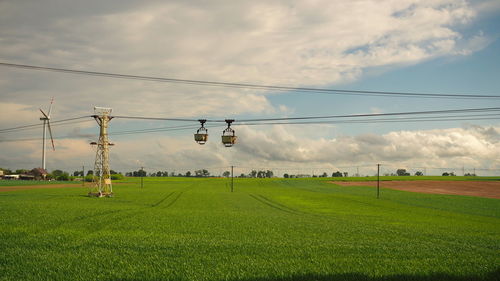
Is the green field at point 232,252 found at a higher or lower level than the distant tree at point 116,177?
higher

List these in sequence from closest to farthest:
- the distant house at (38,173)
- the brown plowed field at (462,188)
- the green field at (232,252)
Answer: the green field at (232,252) < the brown plowed field at (462,188) < the distant house at (38,173)

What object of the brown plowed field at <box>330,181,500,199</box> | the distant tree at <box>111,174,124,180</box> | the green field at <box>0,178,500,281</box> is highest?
the green field at <box>0,178,500,281</box>

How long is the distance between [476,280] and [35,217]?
30733 mm

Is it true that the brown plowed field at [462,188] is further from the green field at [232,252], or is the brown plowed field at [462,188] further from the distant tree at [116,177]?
the distant tree at [116,177]

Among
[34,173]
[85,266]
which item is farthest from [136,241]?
[34,173]

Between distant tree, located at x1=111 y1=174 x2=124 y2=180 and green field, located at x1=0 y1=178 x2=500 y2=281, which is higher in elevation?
green field, located at x1=0 y1=178 x2=500 y2=281

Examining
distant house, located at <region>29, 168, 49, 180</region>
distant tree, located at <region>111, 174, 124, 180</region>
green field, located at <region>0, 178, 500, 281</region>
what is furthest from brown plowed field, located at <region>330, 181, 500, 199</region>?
distant house, located at <region>29, 168, 49, 180</region>

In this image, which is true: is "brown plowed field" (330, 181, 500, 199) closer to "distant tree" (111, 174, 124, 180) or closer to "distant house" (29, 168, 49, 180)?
"distant tree" (111, 174, 124, 180)

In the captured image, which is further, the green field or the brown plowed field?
the brown plowed field

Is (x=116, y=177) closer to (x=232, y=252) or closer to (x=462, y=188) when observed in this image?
(x=462, y=188)

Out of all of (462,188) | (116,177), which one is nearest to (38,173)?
(116,177)

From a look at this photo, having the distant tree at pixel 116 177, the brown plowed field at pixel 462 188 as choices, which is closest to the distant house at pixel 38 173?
the distant tree at pixel 116 177

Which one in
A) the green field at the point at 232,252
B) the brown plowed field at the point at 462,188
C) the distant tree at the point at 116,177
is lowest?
the distant tree at the point at 116,177

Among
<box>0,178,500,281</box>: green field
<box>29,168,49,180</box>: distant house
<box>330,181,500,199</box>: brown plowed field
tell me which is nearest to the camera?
<box>0,178,500,281</box>: green field
